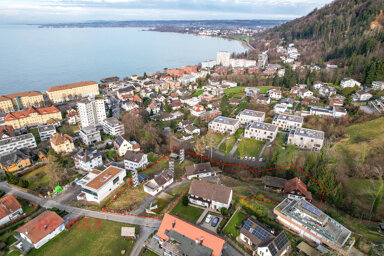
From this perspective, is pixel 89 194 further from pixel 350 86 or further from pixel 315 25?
pixel 315 25

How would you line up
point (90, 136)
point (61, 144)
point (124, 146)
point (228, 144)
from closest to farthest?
point (124, 146)
point (61, 144)
point (228, 144)
point (90, 136)

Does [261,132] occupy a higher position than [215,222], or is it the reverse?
[215,222]

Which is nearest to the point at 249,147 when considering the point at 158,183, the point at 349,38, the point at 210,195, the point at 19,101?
the point at 210,195

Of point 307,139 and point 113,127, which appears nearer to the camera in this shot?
point 307,139

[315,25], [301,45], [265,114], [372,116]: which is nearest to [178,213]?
[265,114]

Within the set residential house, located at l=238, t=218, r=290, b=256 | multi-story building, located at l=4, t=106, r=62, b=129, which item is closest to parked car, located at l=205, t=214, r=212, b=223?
residential house, located at l=238, t=218, r=290, b=256

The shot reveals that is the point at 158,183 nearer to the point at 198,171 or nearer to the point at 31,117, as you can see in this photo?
the point at 198,171

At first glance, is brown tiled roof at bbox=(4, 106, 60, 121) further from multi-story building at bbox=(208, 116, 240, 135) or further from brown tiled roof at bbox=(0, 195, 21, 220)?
multi-story building at bbox=(208, 116, 240, 135)

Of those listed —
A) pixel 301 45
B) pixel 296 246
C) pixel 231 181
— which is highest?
pixel 301 45
